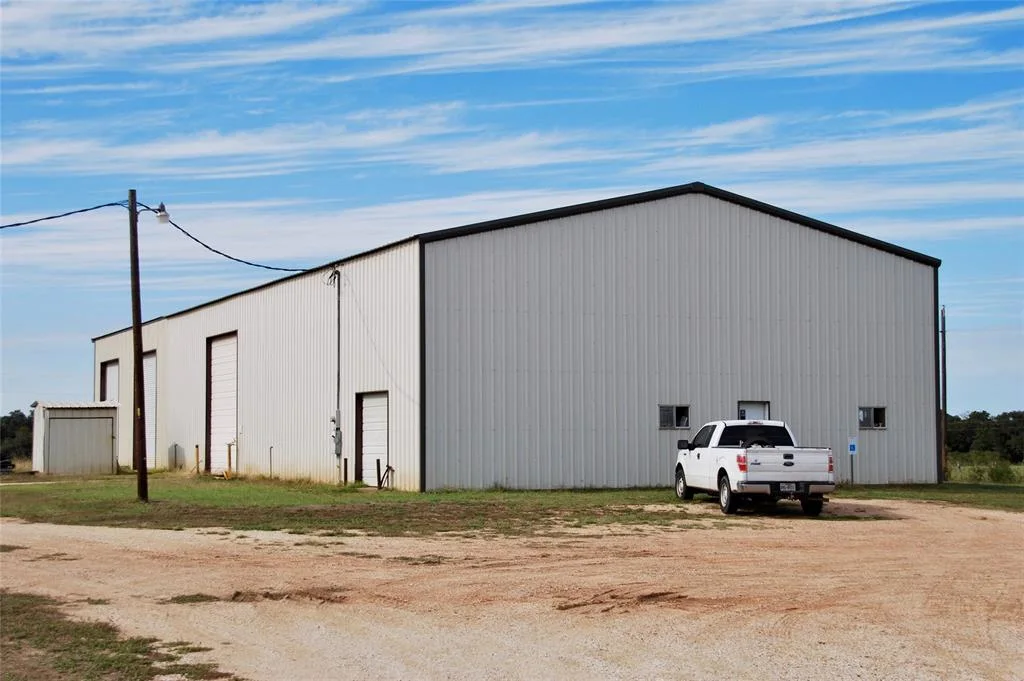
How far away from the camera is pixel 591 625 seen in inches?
463

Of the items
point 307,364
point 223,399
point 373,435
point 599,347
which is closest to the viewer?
point 599,347

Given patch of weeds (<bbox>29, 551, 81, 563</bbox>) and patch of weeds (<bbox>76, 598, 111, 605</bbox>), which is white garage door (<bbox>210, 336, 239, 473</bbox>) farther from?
patch of weeds (<bbox>76, 598, 111, 605</bbox>)

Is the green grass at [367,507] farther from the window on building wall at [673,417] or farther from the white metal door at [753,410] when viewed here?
the white metal door at [753,410]

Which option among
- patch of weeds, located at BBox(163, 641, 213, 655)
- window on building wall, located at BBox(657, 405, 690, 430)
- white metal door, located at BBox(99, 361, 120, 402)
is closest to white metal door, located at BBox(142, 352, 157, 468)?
white metal door, located at BBox(99, 361, 120, 402)

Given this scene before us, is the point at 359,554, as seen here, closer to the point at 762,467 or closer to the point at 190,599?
the point at 190,599

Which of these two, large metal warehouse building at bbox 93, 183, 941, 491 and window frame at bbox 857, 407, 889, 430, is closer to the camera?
large metal warehouse building at bbox 93, 183, 941, 491

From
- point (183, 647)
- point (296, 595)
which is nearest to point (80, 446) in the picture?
point (296, 595)

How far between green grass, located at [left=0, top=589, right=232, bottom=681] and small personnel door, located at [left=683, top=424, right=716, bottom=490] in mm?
15732

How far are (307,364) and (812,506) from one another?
18632 millimetres

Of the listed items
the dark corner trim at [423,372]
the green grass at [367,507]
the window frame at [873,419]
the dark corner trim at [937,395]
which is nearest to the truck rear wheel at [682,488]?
the green grass at [367,507]

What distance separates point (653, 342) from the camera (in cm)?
3378

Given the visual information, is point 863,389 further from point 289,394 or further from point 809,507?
point 289,394

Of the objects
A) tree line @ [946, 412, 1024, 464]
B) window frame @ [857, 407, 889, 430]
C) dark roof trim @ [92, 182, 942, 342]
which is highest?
dark roof trim @ [92, 182, 942, 342]

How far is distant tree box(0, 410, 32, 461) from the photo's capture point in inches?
2827
